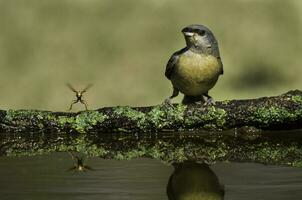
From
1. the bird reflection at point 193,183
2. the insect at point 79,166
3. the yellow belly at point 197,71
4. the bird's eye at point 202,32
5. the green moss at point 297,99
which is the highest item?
the bird's eye at point 202,32

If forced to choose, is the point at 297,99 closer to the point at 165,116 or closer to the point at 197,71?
the point at 197,71

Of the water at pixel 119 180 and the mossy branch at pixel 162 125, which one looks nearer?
the water at pixel 119 180

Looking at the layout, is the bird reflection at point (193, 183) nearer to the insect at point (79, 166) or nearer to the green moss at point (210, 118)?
the insect at point (79, 166)

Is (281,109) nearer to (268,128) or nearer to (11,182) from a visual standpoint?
(268,128)

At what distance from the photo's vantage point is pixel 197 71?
27.6 ft

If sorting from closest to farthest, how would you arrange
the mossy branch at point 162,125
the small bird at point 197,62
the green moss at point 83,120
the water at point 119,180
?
the water at point 119,180
the mossy branch at point 162,125
the green moss at point 83,120
the small bird at point 197,62

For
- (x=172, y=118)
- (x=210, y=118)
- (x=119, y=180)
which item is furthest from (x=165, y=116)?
(x=119, y=180)

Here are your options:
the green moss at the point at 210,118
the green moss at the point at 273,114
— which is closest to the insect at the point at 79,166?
the green moss at the point at 210,118

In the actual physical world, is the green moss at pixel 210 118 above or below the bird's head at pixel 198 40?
below

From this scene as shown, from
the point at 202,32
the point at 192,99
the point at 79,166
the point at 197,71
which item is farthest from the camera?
the point at 192,99

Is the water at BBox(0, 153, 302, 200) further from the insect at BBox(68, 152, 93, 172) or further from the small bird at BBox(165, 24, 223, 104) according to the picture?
the small bird at BBox(165, 24, 223, 104)

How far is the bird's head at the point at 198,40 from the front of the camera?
8.44 m

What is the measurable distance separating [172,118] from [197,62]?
0.54 m

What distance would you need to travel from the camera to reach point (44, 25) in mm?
14016
